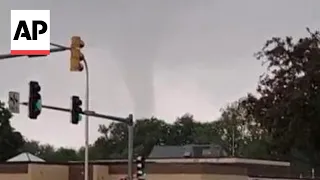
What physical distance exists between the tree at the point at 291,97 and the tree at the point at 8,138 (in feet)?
170

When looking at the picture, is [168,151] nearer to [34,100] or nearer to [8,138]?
[8,138]

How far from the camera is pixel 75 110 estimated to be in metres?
32.1

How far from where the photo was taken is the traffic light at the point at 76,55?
1038 inches

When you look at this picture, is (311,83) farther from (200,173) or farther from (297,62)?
(200,173)

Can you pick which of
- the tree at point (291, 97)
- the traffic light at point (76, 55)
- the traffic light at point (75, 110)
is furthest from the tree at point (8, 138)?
the traffic light at point (76, 55)

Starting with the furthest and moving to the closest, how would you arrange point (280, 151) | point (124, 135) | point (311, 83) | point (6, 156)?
point (124, 135) → point (6, 156) → point (280, 151) → point (311, 83)

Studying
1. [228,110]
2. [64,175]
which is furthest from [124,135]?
[64,175]

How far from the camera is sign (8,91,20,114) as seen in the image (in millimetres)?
30453

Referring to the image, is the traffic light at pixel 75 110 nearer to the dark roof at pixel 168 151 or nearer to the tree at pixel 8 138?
the dark roof at pixel 168 151

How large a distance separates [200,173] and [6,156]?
66.3m

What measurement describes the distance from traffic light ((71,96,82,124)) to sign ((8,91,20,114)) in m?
2.22

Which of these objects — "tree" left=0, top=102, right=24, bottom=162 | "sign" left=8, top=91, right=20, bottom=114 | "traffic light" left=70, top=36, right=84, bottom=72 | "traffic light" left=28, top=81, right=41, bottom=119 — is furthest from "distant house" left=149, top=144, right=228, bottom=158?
"traffic light" left=70, top=36, right=84, bottom=72

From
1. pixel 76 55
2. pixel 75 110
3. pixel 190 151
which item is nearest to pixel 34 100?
pixel 76 55

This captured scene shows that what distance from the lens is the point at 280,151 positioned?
69500 mm
